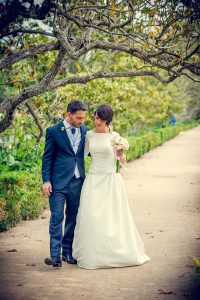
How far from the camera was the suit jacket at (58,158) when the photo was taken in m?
7.23

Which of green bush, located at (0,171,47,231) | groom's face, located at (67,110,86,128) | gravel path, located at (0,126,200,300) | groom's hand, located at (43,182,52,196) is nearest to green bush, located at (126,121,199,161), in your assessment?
gravel path, located at (0,126,200,300)

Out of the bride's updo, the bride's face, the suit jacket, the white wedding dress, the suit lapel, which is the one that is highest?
the bride's updo

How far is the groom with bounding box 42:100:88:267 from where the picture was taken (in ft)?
23.5

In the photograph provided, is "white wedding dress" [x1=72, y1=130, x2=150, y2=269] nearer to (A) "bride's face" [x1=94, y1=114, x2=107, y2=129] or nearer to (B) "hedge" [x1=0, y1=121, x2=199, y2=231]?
(A) "bride's face" [x1=94, y1=114, x2=107, y2=129]

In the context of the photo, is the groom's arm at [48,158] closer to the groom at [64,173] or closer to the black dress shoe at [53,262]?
the groom at [64,173]

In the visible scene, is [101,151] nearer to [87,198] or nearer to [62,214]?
[87,198]

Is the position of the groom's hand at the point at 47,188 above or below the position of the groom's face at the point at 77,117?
below

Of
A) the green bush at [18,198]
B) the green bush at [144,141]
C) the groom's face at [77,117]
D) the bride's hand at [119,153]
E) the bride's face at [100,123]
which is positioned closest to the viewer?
the groom's face at [77,117]

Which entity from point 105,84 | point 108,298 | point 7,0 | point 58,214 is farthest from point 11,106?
point 105,84

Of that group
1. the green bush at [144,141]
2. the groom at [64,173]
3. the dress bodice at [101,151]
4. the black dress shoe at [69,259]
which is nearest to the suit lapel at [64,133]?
the groom at [64,173]

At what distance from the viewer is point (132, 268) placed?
23.5ft

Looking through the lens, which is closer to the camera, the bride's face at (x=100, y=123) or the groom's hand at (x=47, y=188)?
the groom's hand at (x=47, y=188)

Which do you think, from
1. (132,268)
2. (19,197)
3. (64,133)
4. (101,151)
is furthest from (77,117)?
(19,197)

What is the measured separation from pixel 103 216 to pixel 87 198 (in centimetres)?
29
